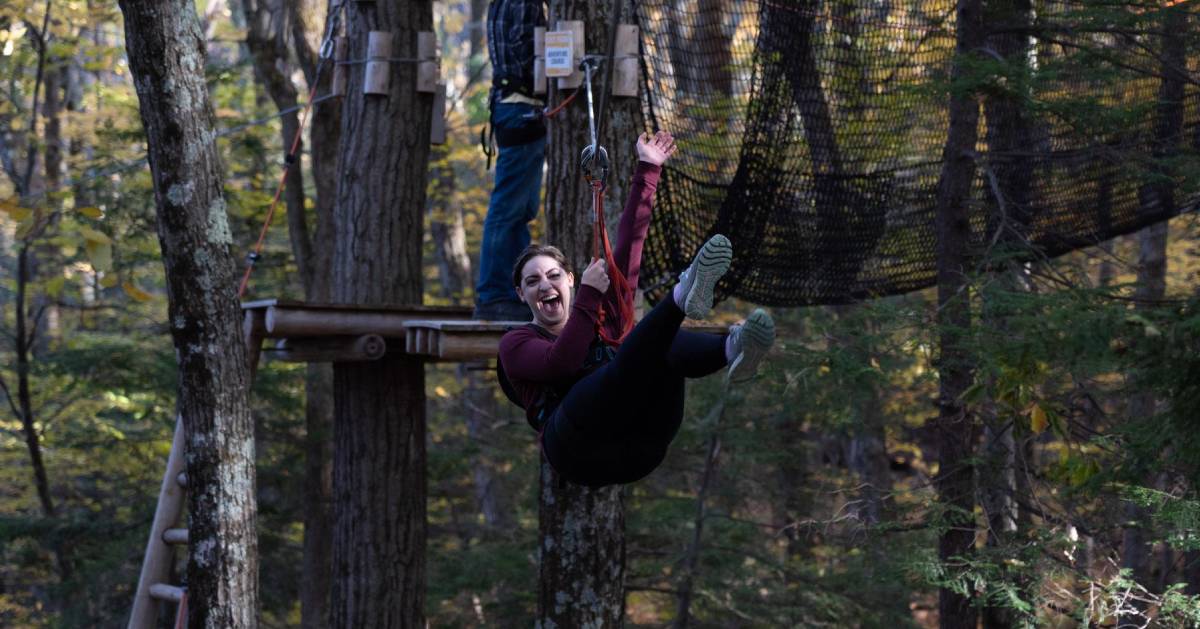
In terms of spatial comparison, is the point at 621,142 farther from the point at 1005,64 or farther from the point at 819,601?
the point at 819,601

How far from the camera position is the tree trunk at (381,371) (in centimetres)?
552

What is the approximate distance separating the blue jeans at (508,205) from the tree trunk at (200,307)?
46.0 inches

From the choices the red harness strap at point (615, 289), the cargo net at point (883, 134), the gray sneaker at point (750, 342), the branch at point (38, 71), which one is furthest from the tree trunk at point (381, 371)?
the branch at point (38, 71)

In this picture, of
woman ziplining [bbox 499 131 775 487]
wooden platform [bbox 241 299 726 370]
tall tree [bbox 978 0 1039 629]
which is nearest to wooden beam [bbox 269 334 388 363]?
wooden platform [bbox 241 299 726 370]

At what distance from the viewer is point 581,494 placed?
4.20 metres

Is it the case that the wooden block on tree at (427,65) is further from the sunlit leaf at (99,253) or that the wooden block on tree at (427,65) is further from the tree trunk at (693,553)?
the tree trunk at (693,553)

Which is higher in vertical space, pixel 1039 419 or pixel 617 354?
pixel 617 354

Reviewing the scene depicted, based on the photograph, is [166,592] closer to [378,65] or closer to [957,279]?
[378,65]

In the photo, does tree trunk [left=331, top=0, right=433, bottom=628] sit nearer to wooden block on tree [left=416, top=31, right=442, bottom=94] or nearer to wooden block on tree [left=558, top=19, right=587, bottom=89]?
wooden block on tree [left=416, top=31, right=442, bottom=94]

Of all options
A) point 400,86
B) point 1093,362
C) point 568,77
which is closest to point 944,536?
point 1093,362

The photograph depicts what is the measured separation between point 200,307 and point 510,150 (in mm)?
1536

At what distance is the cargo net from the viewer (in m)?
4.73

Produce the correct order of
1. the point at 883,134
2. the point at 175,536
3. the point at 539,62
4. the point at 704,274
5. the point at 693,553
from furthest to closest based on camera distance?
the point at 693,553 → the point at 883,134 → the point at 175,536 → the point at 539,62 → the point at 704,274

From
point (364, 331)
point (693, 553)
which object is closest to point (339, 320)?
point (364, 331)
